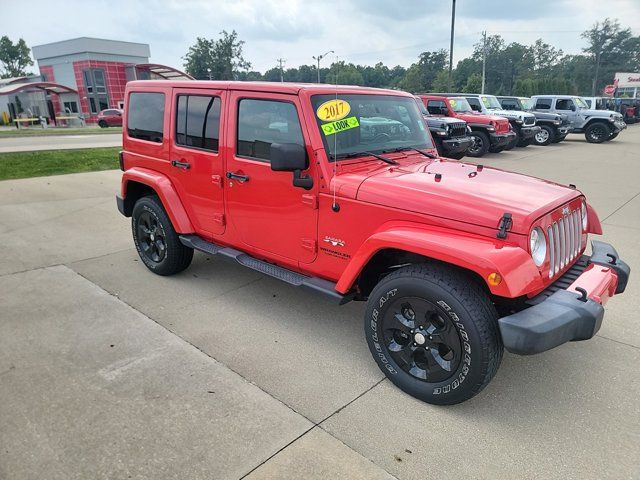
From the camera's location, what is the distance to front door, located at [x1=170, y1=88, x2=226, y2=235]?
12.6 feet

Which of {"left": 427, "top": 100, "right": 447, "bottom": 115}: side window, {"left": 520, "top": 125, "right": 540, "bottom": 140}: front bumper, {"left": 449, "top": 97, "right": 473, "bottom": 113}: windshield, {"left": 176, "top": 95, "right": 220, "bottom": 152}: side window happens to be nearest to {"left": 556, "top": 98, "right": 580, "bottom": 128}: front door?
{"left": 520, "top": 125, "right": 540, "bottom": 140}: front bumper

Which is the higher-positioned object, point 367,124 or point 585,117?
point 367,124

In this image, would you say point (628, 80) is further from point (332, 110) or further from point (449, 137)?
point (332, 110)

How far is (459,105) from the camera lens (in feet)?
50.8

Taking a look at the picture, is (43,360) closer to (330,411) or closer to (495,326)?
(330,411)

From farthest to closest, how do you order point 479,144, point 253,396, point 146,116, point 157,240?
point 479,144 < point 157,240 < point 146,116 < point 253,396

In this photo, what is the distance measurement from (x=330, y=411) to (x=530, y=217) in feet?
5.22

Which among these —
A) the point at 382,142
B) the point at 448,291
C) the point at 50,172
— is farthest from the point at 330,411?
the point at 50,172

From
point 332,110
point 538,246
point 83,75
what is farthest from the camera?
point 83,75

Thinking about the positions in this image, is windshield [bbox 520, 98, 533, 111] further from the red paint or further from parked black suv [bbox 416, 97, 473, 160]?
the red paint

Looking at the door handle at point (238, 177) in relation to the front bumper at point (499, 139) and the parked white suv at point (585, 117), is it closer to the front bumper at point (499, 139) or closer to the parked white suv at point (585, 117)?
the front bumper at point (499, 139)

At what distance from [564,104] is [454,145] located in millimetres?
11130

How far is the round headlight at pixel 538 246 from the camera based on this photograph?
2.53 m

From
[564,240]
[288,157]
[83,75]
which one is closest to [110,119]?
[83,75]
